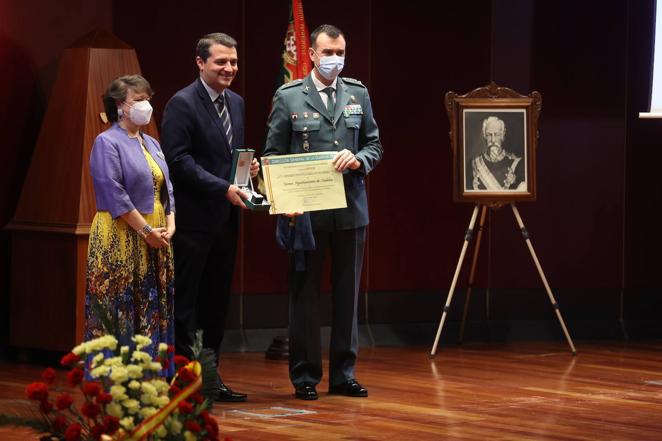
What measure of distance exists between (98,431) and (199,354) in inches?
9.9

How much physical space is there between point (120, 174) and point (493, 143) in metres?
2.86

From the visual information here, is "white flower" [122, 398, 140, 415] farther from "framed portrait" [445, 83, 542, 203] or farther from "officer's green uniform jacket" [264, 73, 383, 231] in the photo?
"framed portrait" [445, 83, 542, 203]

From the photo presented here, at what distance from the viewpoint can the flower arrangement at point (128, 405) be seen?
2381 millimetres

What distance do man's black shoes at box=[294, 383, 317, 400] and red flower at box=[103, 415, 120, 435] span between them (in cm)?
314

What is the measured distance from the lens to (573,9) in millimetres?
8148

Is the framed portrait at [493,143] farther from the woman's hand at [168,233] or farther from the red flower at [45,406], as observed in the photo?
the red flower at [45,406]

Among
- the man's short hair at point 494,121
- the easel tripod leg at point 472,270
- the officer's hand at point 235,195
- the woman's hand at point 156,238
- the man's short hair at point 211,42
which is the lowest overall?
the easel tripod leg at point 472,270

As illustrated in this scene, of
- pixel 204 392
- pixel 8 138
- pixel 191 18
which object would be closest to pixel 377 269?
pixel 191 18

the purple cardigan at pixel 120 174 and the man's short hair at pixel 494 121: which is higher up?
the man's short hair at pixel 494 121

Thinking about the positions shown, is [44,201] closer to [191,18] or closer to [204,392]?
[191,18]

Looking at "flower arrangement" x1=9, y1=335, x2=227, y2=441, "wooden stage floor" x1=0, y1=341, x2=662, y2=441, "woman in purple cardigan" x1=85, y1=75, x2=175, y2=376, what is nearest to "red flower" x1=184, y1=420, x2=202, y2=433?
"flower arrangement" x1=9, y1=335, x2=227, y2=441

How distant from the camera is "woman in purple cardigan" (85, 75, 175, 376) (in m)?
5.09

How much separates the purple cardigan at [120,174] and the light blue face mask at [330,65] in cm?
84

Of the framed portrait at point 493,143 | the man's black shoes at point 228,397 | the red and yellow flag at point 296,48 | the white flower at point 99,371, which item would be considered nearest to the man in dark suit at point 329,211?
the man's black shoes at point 228,397
